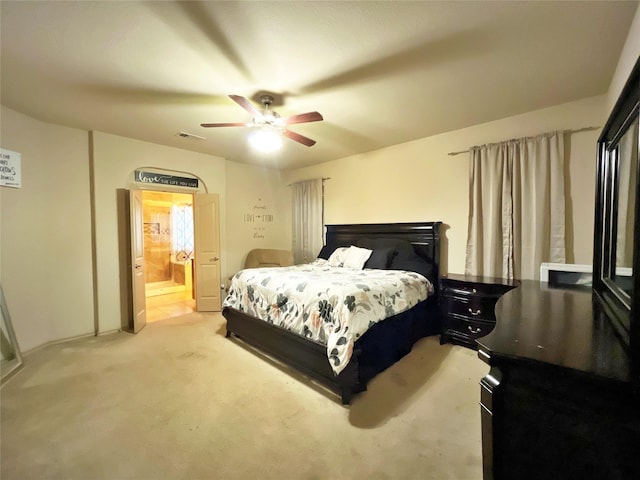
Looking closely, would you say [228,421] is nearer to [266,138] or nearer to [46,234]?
[266,138]

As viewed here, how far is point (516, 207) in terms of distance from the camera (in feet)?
9.78

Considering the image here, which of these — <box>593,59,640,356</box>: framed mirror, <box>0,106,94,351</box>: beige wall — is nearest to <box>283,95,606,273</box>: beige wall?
<box>593,59,640,356</box>: framed mirror

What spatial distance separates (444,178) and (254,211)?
10.9ft

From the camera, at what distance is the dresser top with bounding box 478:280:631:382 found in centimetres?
80

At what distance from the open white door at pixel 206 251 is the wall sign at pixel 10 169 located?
189cm

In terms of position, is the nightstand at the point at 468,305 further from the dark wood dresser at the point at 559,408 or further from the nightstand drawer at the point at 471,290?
the dark wood dresser at the point at 559,408

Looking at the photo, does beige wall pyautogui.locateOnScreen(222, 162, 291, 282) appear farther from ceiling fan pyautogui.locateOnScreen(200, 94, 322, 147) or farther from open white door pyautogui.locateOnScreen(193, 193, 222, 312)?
ceiling fan pyautogui.locateOnScreen(200, 94, 322, 147)

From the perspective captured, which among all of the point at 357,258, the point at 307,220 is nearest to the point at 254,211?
the point at 307,220

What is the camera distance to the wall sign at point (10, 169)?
8.83 feet

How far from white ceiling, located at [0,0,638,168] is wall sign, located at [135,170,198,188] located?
2.75 feet

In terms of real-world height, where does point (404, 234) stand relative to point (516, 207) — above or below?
below

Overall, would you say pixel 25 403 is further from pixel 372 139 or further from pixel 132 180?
pixel 372 139

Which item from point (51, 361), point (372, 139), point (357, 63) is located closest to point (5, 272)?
point (51, 361)

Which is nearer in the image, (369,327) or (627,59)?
(627,59)
